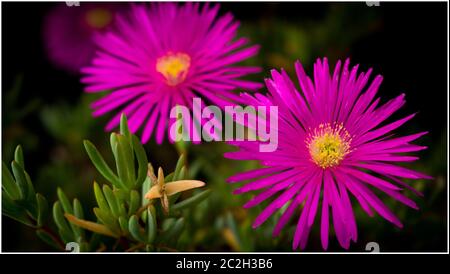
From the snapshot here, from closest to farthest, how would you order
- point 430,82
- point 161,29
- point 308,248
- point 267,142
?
point 267,142
point 161,29
point 308,248
point 430,82

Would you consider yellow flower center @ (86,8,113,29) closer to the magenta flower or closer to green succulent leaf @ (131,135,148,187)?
the magenta flower

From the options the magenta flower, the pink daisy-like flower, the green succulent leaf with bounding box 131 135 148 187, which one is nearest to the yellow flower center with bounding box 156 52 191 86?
the pink daisy-like flower

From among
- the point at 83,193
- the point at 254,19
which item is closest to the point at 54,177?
the point at 83,193

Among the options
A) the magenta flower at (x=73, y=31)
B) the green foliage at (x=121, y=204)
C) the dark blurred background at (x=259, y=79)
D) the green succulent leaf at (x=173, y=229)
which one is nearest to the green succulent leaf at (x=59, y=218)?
the green foliage at (x=121, y=204)

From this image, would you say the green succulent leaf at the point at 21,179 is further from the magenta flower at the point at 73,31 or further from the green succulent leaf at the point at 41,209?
the magenta flower at the point at 73,31

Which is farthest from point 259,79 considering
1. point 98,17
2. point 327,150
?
point 327,150

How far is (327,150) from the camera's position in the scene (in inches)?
19.8

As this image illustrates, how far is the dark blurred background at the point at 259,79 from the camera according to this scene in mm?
790

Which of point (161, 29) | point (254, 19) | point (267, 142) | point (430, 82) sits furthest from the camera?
point (254, 19)

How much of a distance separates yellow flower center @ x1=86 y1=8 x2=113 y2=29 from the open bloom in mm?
A: 548

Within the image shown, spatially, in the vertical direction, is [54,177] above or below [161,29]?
below

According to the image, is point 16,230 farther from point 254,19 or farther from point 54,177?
point 254,19

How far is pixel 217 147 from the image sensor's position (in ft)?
2.97

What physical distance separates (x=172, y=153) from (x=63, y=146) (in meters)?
0.19
